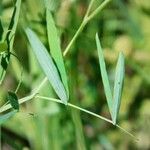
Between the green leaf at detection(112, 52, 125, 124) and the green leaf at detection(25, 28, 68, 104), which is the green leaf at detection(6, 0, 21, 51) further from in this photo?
the green leaf at detection(112, 52, 125, 124)

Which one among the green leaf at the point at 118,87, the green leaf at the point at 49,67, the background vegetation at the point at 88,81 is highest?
the green leaf at the point at 49,67

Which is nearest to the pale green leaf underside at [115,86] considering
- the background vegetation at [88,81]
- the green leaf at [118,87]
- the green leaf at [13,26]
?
the green leaf at [118,87]

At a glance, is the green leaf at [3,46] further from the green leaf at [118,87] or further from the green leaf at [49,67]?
the green leaf at [118,87]

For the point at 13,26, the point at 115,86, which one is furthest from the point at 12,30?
the point at 115,86

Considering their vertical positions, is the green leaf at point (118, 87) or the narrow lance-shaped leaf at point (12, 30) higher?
the narrow lance-shaped leaf at point (12, 30)

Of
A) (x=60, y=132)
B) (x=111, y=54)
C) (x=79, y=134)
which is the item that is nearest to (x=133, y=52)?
(x=111, y=54)

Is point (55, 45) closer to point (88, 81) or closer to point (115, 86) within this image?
point (115, 86)

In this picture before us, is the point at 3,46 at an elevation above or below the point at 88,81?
above

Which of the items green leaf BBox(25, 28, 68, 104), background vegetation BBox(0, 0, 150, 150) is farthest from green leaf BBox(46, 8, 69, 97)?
background vegetation BBox(0, 0, 150, 150)
